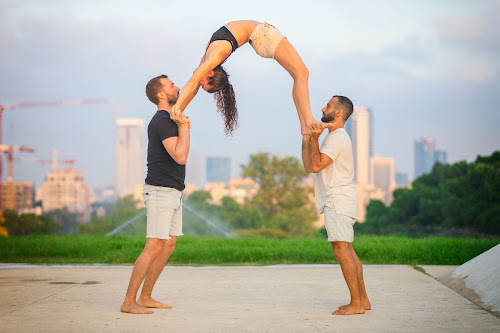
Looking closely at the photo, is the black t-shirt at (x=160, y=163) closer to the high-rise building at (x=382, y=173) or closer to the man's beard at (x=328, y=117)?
the man's beard at (x=328, y=117)

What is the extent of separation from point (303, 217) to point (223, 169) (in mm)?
144438

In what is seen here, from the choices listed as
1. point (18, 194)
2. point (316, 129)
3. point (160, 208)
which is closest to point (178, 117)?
point (160, 208)

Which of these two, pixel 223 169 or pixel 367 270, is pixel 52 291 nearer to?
pixel 367 270

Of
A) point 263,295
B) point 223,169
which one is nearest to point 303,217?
point 263,295

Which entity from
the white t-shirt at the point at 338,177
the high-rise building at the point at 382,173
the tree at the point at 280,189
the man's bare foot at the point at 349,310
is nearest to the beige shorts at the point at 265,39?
the white t-shirt at the point at 338,177

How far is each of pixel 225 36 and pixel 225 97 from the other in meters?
0.62

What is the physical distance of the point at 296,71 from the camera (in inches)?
259

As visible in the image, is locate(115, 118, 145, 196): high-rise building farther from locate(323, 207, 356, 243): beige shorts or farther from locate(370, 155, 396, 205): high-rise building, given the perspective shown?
locate(323, 207, 356, 243): beige shorts

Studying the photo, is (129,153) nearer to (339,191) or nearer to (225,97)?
(225,97)

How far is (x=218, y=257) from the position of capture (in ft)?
36.0

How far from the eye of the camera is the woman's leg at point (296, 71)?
6.43 meters

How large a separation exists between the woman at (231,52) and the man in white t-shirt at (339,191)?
444mm

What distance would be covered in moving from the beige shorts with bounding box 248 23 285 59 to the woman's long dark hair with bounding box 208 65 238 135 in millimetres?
448

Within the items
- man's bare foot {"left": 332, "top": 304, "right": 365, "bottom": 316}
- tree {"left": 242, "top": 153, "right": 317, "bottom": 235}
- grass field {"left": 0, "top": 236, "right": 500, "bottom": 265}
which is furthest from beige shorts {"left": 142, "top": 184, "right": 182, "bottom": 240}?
tree {"left": 242, "top": 153, "right": 317, "bottom": 235}
